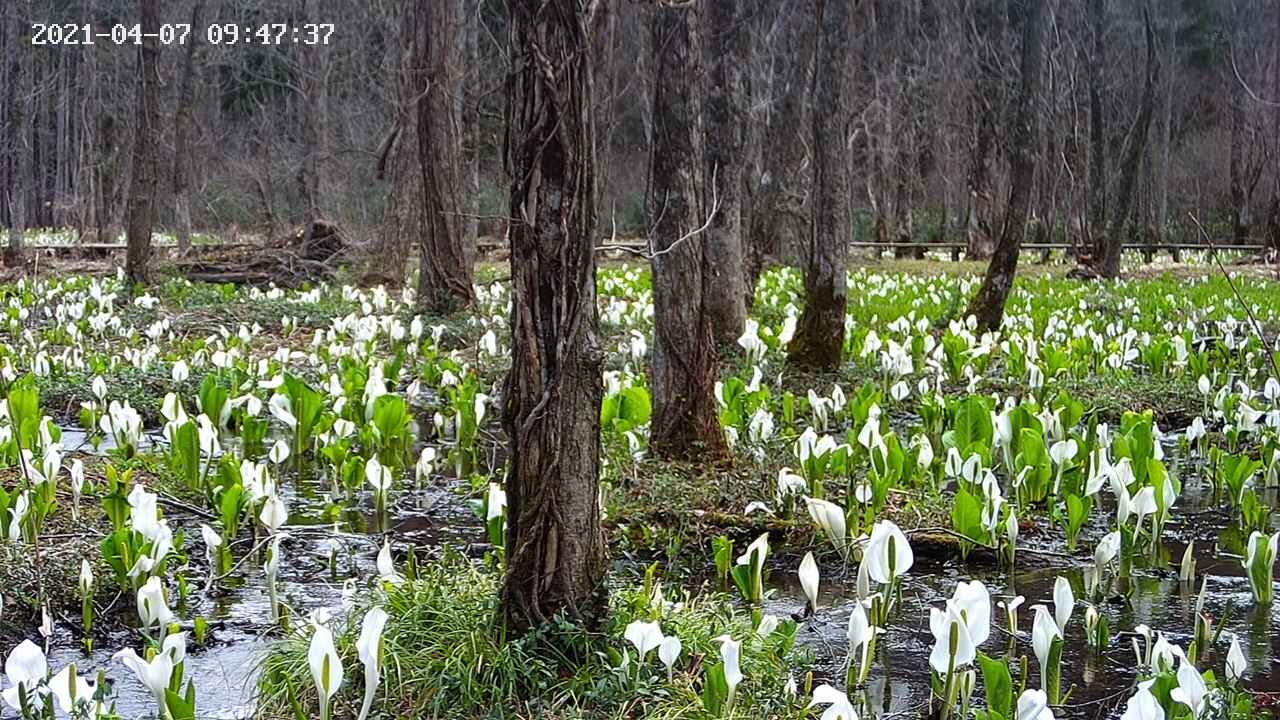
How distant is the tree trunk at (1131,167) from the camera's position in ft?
51.6

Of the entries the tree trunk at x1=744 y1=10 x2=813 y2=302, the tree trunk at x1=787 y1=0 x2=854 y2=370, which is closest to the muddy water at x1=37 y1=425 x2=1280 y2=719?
the tree trunk at x1=787 y1=0 x2=854 y2=370

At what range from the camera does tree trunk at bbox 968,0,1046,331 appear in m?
Answer: 10.7

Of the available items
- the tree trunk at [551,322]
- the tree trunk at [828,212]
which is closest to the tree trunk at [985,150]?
the tree trunk at [828,212]

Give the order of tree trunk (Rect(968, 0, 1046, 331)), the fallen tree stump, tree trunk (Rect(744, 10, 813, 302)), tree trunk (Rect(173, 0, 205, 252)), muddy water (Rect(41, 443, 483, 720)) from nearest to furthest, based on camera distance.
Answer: muddy water (Rect(41, 443, 483, 720))
tree trunk (Rect(968, 0, 1046, 331))
tree trunk (Rect(744, 10, 813, 302))
the fallen tree stump
tree trunk (Rect(173, 0, 205, 252))

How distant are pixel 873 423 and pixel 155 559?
287cm

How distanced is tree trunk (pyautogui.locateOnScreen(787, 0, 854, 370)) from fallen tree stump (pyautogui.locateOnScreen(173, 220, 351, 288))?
771 centimetres

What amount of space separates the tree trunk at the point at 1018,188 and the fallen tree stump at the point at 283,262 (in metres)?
7.77

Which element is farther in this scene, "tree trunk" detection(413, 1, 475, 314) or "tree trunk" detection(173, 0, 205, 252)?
"tree trunk" detection(173, 0, 205, 252)

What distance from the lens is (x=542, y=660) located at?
10.8ft

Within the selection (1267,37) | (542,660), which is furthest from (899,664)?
(1267,37)

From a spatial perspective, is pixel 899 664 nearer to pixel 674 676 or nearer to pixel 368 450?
pixel 674 676

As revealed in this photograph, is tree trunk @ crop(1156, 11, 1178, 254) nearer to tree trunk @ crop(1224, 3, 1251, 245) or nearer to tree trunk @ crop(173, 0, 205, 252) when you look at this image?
tree trunk @ crop(1224, 3, 1251, 245)

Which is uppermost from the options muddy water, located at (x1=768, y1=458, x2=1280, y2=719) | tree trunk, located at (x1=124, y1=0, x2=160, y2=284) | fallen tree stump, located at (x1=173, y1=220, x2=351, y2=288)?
tree trunk, located at (x1=124, y1=0, x2=160, y2=284)

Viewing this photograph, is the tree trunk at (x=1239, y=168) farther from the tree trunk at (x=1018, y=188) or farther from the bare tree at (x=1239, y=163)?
the tree trunk at (x=1018, y=188)
